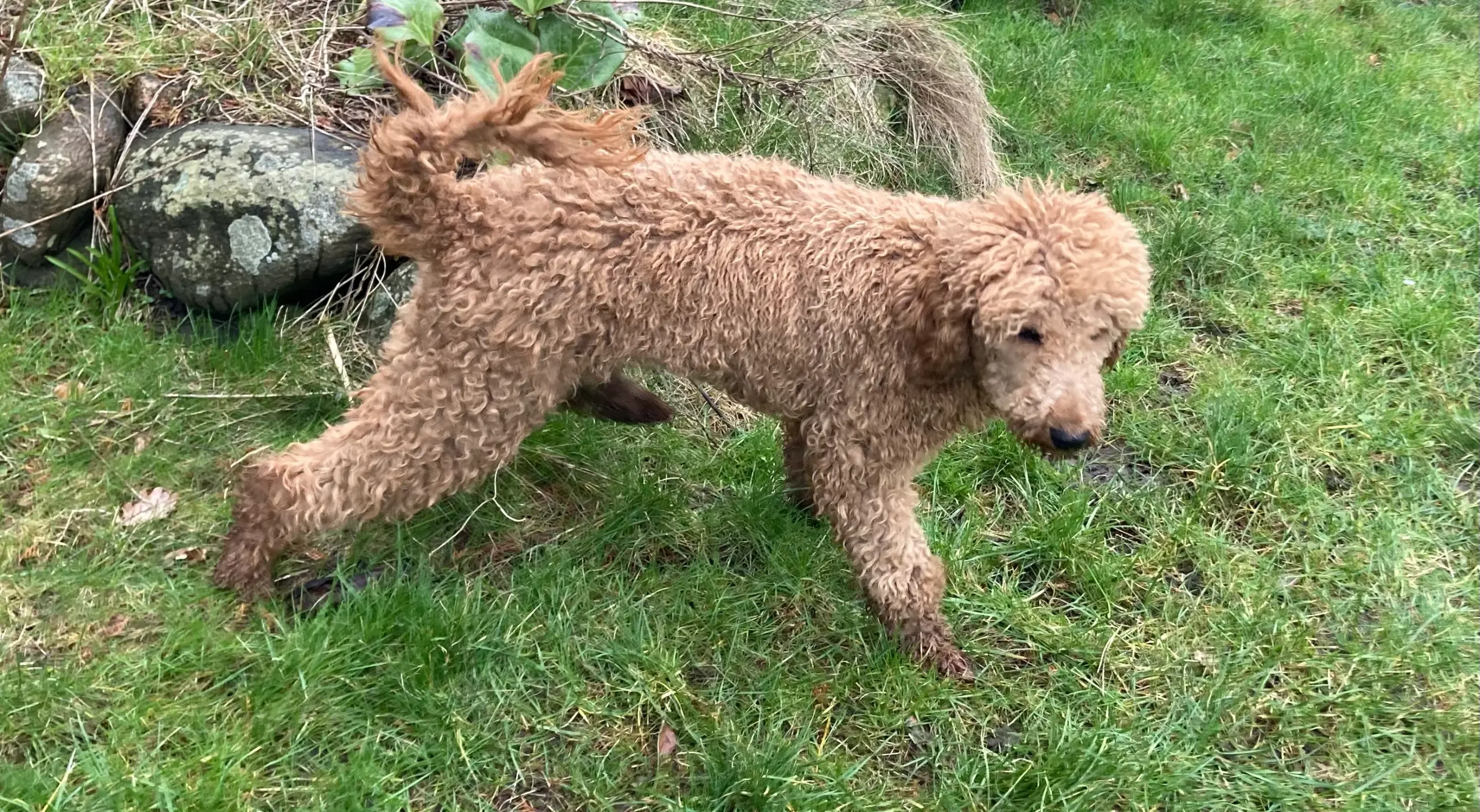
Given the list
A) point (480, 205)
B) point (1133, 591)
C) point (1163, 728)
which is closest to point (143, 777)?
point (480, 205)

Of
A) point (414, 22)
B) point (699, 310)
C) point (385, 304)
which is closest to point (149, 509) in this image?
point (385, 304)

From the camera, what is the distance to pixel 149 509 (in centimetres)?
292

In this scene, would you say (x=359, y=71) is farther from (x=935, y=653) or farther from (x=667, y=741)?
(x=935, y=653)

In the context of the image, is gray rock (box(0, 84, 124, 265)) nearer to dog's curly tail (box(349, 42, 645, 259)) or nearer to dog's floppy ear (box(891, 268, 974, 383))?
dog's curly tail (box(349, 42, 645, 259))

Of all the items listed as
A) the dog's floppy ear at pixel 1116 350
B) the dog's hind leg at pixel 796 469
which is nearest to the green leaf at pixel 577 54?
the dog's hind leg at pixel 796 469

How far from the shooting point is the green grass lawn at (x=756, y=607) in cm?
235

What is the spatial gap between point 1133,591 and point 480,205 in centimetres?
233

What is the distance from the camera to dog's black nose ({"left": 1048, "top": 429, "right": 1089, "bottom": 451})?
7.09 feet

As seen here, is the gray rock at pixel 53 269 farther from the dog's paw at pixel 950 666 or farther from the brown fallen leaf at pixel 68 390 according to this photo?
the dog's paw at pixel 950 666

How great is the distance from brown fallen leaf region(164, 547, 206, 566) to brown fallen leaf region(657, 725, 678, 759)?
4.94 ft

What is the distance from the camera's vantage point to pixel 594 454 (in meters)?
3.30

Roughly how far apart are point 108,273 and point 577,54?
1929 millimetres

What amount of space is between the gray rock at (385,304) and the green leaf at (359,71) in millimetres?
757

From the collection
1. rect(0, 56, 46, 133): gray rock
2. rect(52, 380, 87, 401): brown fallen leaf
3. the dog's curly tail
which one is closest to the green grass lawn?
rect(52, 380, 87, 401): brown fallen leaf
